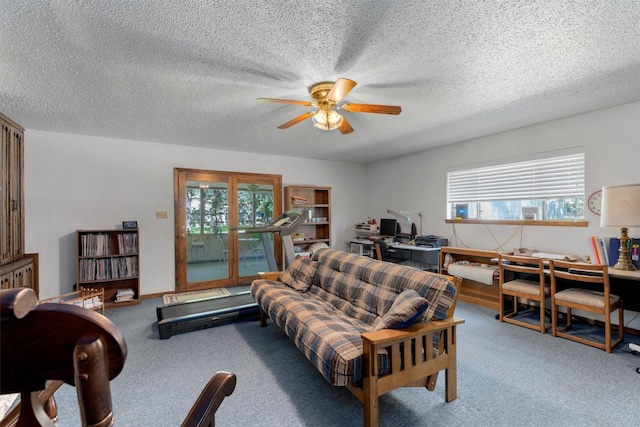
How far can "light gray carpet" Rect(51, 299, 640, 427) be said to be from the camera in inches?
72.5

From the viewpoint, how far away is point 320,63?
2197 millimetres

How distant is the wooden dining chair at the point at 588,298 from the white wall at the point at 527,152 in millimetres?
507

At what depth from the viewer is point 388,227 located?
18.3 ft

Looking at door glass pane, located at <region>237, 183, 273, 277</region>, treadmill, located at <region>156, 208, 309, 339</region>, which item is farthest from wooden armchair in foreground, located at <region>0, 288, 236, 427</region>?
door glass pane, located at <region>237, 183, 273, 277</region>

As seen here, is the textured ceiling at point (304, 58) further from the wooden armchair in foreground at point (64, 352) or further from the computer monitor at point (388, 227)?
the computer monitor at point (388, 227)

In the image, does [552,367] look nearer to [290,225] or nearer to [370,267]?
[370,267]

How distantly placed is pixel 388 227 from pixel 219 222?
2990 mm

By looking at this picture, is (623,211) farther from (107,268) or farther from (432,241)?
(107,268)

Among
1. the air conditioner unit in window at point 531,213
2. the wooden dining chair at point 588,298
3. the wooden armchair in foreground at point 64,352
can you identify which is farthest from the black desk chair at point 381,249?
the wooden armchair in foreground at point 64,352

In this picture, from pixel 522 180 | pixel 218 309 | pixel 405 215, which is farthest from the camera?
pixel 405 215

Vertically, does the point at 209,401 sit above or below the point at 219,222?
below

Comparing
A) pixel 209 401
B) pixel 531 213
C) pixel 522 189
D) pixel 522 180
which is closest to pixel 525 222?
pixel 531 213

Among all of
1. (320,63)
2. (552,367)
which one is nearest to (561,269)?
(552,367)

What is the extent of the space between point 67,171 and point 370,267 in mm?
4198
